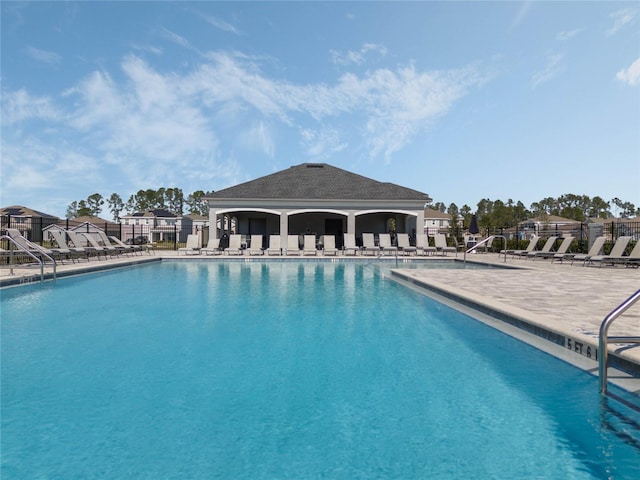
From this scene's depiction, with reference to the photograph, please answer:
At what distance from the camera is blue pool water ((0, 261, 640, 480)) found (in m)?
2.44

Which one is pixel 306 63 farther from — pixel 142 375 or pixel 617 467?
pixel 617 467

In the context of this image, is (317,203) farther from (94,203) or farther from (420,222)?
(94,203)

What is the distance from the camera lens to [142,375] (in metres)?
3.87

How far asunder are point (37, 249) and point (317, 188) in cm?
1653

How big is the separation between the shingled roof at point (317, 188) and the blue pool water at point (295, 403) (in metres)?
18.2

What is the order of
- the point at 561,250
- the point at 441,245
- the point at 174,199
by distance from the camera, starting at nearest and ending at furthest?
the point at 561,250 < the point at 441,245 < the point at 174,199

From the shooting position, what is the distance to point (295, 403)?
327 centimetres

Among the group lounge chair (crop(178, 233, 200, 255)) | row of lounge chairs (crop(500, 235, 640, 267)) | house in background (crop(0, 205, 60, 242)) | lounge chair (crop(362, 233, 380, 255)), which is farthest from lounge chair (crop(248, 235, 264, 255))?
row of lounge chairs (crop(500, 235, 640, 267))

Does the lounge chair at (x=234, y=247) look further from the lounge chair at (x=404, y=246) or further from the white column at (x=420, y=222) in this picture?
the white column at (x=420, y=222)

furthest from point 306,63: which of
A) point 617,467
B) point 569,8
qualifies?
point 617,467

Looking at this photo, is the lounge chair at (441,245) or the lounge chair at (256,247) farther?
the lounge chair at (441,245)

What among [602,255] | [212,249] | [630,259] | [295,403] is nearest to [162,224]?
[212,249]

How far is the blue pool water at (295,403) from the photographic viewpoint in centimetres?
244

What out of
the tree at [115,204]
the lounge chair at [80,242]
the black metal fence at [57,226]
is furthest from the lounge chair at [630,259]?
the tree at [115,204]
